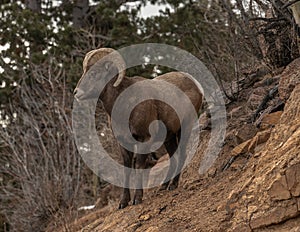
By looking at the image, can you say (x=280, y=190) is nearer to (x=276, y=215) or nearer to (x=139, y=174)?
(x=276, y=215)

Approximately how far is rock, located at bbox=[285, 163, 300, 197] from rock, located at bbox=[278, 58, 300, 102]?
1.77m

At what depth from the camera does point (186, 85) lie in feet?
26.6

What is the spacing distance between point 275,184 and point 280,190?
2.9 inches

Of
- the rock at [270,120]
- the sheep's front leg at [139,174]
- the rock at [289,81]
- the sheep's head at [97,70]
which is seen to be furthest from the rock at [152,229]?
the rock at [289,81]

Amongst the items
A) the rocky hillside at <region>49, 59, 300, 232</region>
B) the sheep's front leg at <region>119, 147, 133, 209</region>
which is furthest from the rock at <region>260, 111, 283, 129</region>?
the sheep's front leg at <region>119, 147, 133, 209</region>

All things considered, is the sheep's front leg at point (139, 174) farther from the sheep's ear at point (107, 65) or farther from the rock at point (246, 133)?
the rock at point (246, 133)

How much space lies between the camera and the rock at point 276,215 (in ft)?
17.5

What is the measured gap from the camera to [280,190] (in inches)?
215

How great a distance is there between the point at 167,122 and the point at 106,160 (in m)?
5.60

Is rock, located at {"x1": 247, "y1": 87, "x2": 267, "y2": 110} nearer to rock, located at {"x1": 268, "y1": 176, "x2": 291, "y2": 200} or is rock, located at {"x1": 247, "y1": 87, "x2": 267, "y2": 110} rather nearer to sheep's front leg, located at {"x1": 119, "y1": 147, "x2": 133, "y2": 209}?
sheep's front leg, located at {"x1": 119, "y1": 147, "x2": 133, "y2": 209}

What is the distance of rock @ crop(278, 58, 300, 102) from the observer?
7156 millimetres

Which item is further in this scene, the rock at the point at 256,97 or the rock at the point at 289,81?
the rock at the point at 256,97

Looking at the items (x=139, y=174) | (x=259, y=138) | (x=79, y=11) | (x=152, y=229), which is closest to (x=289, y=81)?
(x=259, y=138)

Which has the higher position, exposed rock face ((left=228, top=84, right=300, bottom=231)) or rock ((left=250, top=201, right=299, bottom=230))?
exposed rock face ((left=228, top=84, right=300, bottom=231))
